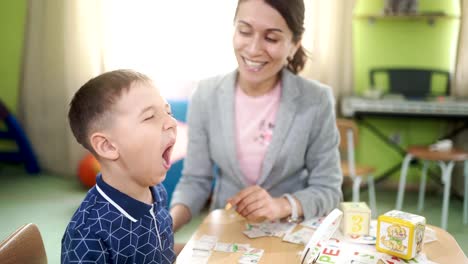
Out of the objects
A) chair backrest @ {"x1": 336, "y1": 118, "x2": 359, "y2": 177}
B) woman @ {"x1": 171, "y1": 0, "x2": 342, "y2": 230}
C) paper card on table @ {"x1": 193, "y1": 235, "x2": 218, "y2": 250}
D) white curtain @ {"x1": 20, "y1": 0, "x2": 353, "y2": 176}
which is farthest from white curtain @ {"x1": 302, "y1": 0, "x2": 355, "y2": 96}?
paper card on table @ {"x1": 193, "y1": 235, "x2": 218, "y2": 250}

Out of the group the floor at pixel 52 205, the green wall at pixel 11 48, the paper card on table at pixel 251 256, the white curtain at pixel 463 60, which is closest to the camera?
the paper card on table at pixel 251 256

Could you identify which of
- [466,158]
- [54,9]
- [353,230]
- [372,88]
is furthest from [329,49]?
[353,230]

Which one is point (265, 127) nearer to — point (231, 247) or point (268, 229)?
A: point (268, 229)

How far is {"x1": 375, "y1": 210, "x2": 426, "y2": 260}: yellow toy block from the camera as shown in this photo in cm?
109

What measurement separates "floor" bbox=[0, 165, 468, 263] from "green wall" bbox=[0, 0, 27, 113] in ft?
2.70

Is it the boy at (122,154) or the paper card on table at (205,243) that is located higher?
the boy at (122,154)

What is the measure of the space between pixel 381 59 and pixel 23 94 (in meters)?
3.64

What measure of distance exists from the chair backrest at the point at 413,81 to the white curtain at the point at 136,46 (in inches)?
15.9

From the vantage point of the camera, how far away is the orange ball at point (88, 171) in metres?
4.06

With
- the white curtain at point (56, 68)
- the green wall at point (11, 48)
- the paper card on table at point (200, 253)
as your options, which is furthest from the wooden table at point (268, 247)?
the green wall at point (11, 48)

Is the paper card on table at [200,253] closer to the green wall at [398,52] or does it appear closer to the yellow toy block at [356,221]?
the yellow toy block at [356,221]

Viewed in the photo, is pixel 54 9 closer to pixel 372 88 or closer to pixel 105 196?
pixel 372 88

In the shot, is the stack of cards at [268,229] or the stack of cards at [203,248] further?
the stack of cards at [268,229]

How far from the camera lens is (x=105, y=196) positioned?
0.97 metres
